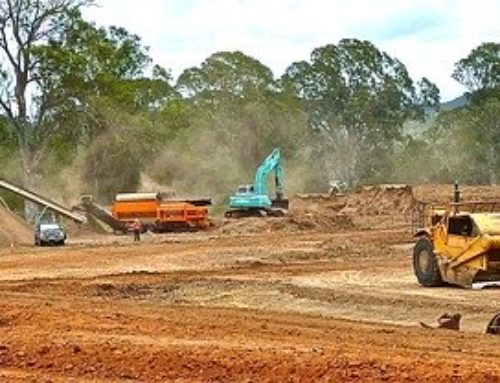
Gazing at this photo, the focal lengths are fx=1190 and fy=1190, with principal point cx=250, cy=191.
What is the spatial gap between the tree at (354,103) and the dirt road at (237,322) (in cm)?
6563

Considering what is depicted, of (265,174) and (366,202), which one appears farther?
(366,202)

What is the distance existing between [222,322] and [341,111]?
282ft

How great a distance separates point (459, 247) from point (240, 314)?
6802mm

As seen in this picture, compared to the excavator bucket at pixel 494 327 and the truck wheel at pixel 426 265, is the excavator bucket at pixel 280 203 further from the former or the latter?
the excavator bucket at pixel 494 327

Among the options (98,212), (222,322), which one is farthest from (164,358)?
(98,212)

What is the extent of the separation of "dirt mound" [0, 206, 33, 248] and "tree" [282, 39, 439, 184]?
46.0m

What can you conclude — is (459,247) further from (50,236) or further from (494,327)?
(50,236)

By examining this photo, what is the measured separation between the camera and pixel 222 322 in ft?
54.4

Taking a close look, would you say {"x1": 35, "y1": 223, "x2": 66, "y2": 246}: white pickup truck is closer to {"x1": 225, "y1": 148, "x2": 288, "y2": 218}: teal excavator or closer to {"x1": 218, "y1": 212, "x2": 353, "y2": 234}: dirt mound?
{"x1": 218, "y1": 212, "x2": 353, "y2": 234}: dirt mound

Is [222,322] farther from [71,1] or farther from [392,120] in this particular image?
[392,120]

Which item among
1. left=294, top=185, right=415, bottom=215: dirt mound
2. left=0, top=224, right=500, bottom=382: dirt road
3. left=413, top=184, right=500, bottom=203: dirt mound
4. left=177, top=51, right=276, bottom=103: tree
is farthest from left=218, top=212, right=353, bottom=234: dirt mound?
left=177, top=51, right=276, bottom=103: tree

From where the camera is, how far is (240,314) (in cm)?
1811

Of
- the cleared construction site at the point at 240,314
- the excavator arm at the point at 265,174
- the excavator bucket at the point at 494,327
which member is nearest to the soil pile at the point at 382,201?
the excavator arm at the point at 265,174

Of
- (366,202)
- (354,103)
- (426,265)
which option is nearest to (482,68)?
(354,103)
